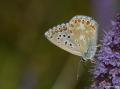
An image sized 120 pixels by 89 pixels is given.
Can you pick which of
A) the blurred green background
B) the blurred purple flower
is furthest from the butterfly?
the blurred green background

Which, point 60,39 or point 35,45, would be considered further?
point 35,45

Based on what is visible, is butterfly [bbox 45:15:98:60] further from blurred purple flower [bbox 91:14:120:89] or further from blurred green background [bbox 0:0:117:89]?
blurred green background [bbox 0:0:117:89]

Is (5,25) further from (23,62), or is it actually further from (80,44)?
(80,44)

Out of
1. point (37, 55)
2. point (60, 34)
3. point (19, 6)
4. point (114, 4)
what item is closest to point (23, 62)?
point (37, 55)

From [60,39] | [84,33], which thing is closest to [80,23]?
[84,33]

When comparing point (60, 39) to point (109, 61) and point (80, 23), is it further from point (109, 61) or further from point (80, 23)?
point (109, 61)

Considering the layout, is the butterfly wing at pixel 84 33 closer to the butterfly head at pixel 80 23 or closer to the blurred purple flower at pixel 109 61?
the butterfly head at pixel 80 23
